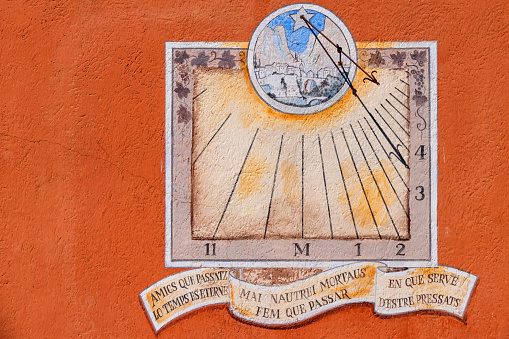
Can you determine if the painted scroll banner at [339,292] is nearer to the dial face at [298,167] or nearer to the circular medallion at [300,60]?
the dial face at [298,167]

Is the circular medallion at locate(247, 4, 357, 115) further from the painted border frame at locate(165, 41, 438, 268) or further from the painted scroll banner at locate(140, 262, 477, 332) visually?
the painted scroll banner at locate(140, 262, 477, 332)

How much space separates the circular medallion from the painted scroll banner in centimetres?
126

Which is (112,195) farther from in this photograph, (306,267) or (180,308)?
(306,267)

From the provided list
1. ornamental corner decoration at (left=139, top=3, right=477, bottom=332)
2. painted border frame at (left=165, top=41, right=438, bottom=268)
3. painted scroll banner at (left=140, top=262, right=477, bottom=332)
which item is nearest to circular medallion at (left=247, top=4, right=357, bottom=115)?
ornamental corner decoration at (left=139, top=3, right=477, bottom=332)

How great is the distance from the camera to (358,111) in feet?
9.89

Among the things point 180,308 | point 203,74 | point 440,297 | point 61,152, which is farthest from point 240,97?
point 440,297

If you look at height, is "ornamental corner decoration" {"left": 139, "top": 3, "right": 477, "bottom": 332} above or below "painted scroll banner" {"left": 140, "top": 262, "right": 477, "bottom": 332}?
above

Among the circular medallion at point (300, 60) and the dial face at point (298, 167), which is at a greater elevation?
the circular medallion at point (300, 60)

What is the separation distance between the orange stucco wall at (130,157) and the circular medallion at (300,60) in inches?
4.1

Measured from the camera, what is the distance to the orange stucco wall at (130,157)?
2.96m

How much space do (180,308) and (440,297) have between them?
1903mm

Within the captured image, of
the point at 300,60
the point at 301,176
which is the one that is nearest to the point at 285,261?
the point at 301,176

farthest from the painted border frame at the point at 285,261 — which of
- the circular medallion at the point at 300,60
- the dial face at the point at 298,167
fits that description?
the circular medallion at the point at 300,60

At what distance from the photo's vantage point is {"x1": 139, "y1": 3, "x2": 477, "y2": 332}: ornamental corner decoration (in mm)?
2955
